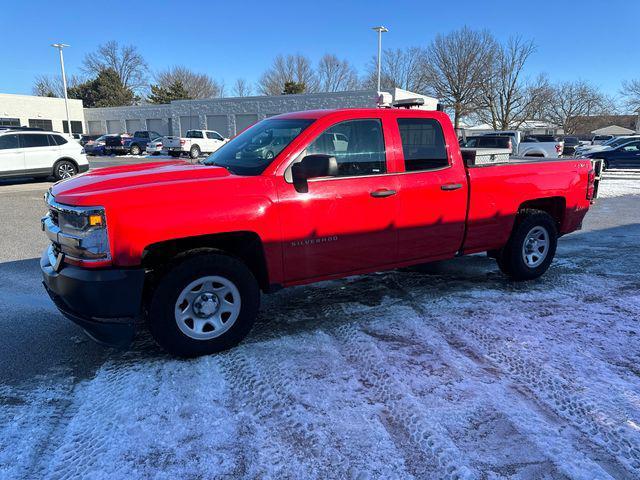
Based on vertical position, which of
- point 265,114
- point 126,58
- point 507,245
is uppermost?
point 126,58

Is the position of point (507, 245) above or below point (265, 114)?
below

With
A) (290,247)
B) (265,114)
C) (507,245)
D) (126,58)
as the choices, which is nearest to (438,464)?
(290,247)

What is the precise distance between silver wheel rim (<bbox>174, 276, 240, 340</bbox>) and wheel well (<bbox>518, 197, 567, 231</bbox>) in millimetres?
3535

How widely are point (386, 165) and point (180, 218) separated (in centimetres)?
190

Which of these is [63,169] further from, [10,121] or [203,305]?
[10,121]

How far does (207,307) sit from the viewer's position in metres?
3.52

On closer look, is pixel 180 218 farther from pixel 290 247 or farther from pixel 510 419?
pixel 510 419

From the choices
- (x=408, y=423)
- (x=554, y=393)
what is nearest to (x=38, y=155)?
(x=408, y=423)

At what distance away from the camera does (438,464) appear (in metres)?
2.44

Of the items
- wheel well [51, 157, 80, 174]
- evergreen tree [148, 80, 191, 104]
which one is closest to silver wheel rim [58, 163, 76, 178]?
wheel well [51, 157, 80, 174]

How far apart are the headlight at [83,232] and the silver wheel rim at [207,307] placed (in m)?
0.64

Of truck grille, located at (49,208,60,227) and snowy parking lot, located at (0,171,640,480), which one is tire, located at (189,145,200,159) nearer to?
snowy parking lot, located at (0,171,640,480)

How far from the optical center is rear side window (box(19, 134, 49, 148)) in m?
14.0

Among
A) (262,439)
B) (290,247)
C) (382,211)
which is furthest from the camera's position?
(382,211)
